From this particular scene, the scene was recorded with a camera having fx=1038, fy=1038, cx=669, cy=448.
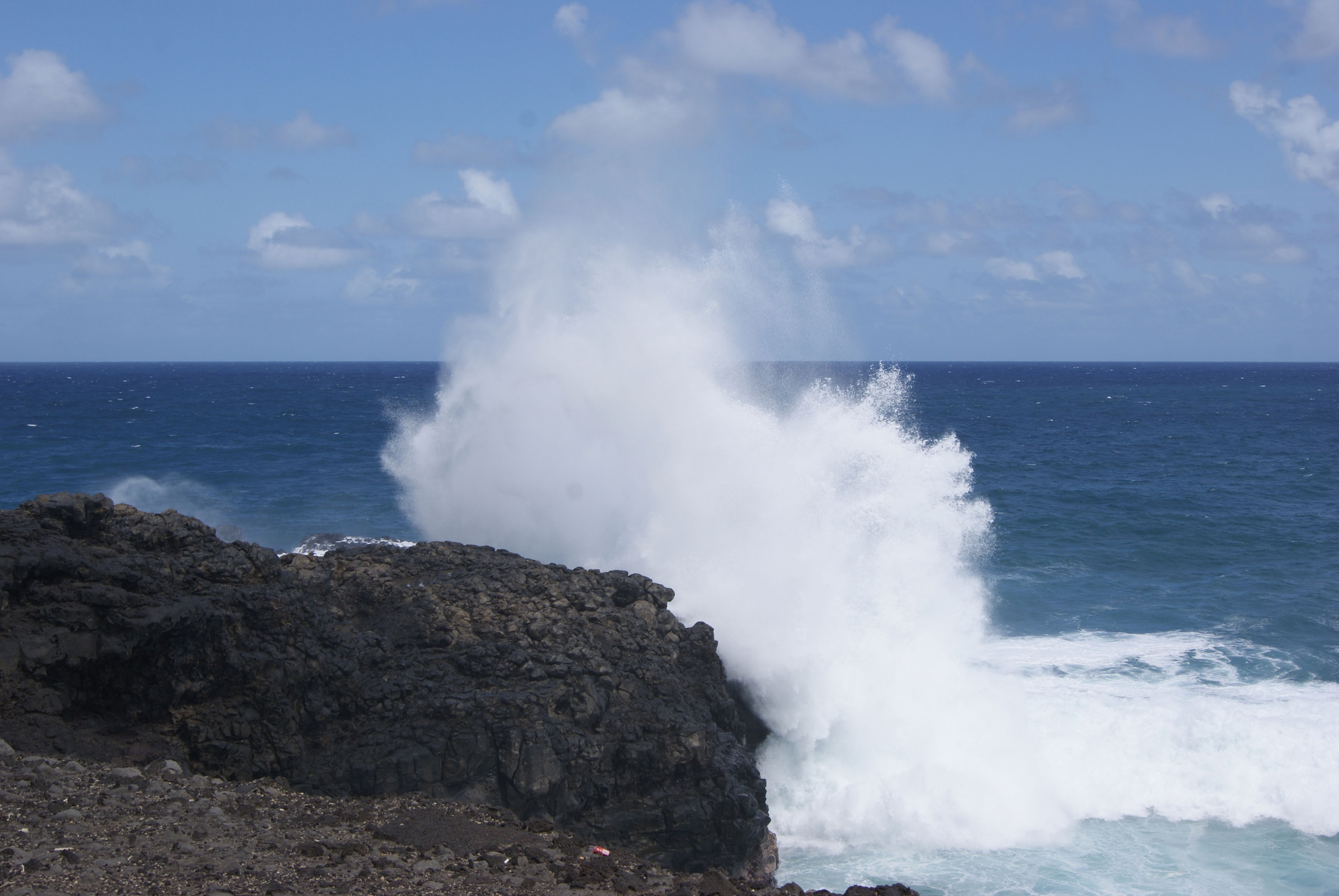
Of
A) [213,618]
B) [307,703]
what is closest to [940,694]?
[307,703]

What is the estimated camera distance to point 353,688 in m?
11.8

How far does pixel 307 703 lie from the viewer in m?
11.5

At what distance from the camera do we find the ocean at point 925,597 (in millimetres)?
14578

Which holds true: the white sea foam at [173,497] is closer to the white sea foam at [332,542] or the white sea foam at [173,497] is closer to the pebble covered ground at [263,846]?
the white sea foam at [332,542]

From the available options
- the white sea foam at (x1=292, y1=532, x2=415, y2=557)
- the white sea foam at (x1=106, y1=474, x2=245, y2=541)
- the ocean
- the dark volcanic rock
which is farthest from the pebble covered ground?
the white sea foam at (x1=106, y1=474, x2=245, y2=541)

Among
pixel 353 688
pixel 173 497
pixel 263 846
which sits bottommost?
pixel 263 846

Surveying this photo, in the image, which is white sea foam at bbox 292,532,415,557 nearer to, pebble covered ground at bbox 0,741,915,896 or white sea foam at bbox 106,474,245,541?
white sea foam at bbox 106,474,245,541

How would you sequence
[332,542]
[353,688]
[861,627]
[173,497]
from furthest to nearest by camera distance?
[173,497], [332,542], [861,627], [353,688]

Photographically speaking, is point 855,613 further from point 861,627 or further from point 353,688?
point 353,688

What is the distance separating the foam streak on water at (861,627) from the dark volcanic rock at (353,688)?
303 centimetres

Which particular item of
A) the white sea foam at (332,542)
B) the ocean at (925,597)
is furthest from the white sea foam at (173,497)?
the white sea foam at (332,542)

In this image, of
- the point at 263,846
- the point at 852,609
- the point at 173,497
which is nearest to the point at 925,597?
the point at 852,609

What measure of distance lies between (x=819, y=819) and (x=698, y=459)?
29.2 ft

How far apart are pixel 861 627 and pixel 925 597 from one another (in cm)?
298
